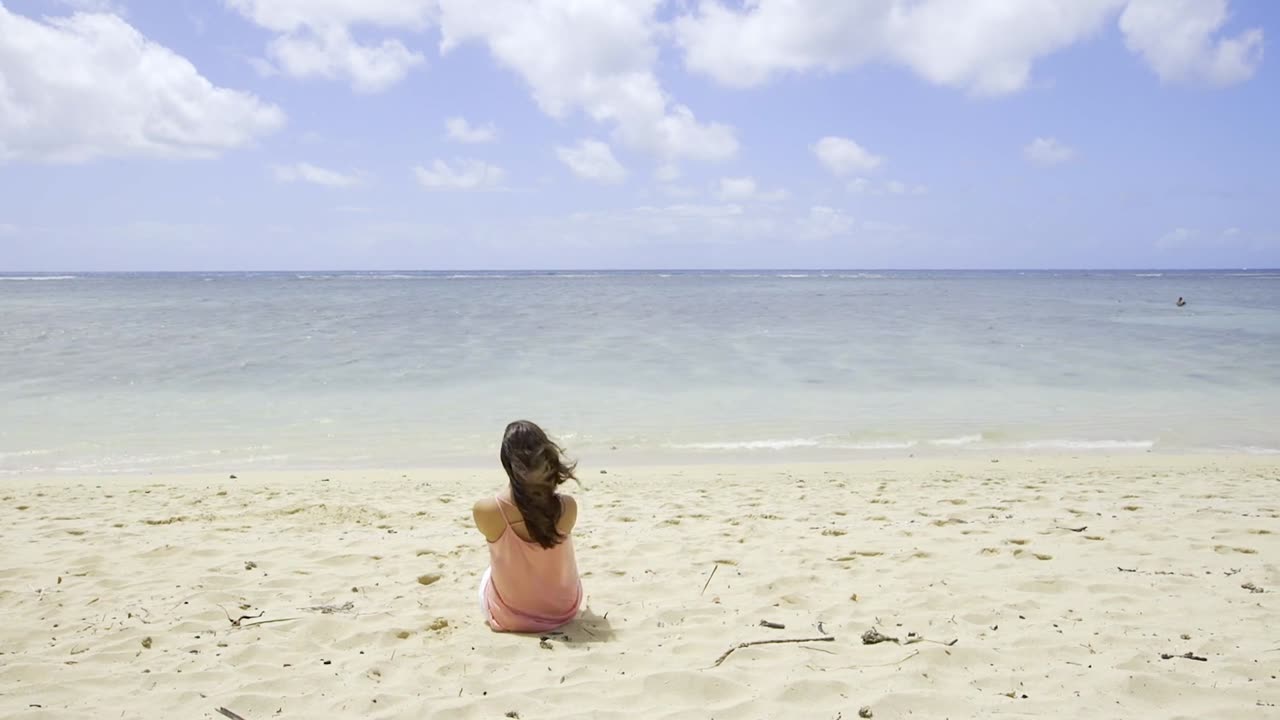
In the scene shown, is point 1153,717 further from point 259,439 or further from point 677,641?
point 259,439

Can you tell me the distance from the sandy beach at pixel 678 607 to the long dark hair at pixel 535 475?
23.5 inches

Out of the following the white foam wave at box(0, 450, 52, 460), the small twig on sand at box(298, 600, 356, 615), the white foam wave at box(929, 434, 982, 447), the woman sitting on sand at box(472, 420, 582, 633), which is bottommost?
the white foam wave at box(929, 434, 982, 447)

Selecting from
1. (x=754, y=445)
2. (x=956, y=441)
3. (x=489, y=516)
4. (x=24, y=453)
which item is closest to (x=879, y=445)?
(x=956, y=441)

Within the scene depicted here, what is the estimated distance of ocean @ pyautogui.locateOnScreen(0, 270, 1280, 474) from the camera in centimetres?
1028

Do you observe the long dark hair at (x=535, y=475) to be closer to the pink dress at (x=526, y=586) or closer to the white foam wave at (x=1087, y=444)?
the pink dress at (x=526, y=586)

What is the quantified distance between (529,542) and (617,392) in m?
9.96

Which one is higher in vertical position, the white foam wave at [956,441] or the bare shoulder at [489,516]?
the bare shoulder at [489,516]

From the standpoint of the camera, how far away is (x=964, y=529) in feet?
19.4

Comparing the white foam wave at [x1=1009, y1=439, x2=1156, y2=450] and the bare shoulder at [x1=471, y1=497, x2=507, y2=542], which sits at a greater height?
the bare shoulder at [x1=471, y1=497, x2=507, y2=542]

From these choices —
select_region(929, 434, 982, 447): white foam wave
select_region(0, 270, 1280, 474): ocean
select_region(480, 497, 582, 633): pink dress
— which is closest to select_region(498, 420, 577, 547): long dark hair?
select_region(480, 497, 582, 633): pink dress

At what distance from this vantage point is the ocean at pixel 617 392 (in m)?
10.3

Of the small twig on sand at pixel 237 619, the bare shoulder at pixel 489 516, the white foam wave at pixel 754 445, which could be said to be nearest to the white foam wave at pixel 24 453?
the small twig on sand at pixel 237 619

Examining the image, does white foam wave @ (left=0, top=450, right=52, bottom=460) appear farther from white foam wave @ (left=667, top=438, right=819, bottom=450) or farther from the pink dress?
the pink dress

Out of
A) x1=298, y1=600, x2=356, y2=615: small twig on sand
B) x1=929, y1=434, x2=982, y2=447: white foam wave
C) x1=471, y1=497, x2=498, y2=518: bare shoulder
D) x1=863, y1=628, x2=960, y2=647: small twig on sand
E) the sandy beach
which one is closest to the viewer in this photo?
the sandy beach
